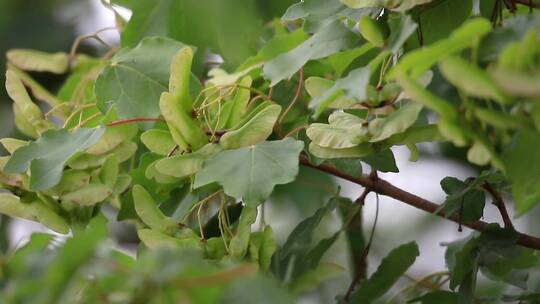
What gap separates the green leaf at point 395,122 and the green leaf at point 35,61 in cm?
53

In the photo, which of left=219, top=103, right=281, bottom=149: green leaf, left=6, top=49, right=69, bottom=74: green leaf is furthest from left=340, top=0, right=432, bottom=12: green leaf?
left=6, top=49, right=69, bottom=74: green leaf

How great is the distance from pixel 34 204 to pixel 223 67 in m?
0.34

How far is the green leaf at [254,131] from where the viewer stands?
0.81 m

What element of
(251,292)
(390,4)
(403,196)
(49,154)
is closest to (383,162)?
(403,196)

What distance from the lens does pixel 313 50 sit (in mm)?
760

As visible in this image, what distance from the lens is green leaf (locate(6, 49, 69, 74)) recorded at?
1.12 metres

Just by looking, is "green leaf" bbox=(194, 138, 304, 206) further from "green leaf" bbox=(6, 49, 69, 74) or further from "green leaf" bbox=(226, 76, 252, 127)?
"green leaf" bbox=(6, 49, 69, 74)

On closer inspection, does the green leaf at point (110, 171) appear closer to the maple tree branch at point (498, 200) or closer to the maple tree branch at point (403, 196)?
the maple tree branch at point (403, 196)

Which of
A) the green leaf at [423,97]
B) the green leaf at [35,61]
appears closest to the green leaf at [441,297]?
the green leaf at [423,97]

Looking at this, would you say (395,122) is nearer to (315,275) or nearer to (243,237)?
(243,237)

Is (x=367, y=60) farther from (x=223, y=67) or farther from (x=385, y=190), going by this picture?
(x=223, y=67)

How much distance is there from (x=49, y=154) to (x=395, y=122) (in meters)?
0.30

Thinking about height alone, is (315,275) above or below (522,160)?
below

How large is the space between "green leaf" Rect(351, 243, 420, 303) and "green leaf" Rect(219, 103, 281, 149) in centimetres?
23
